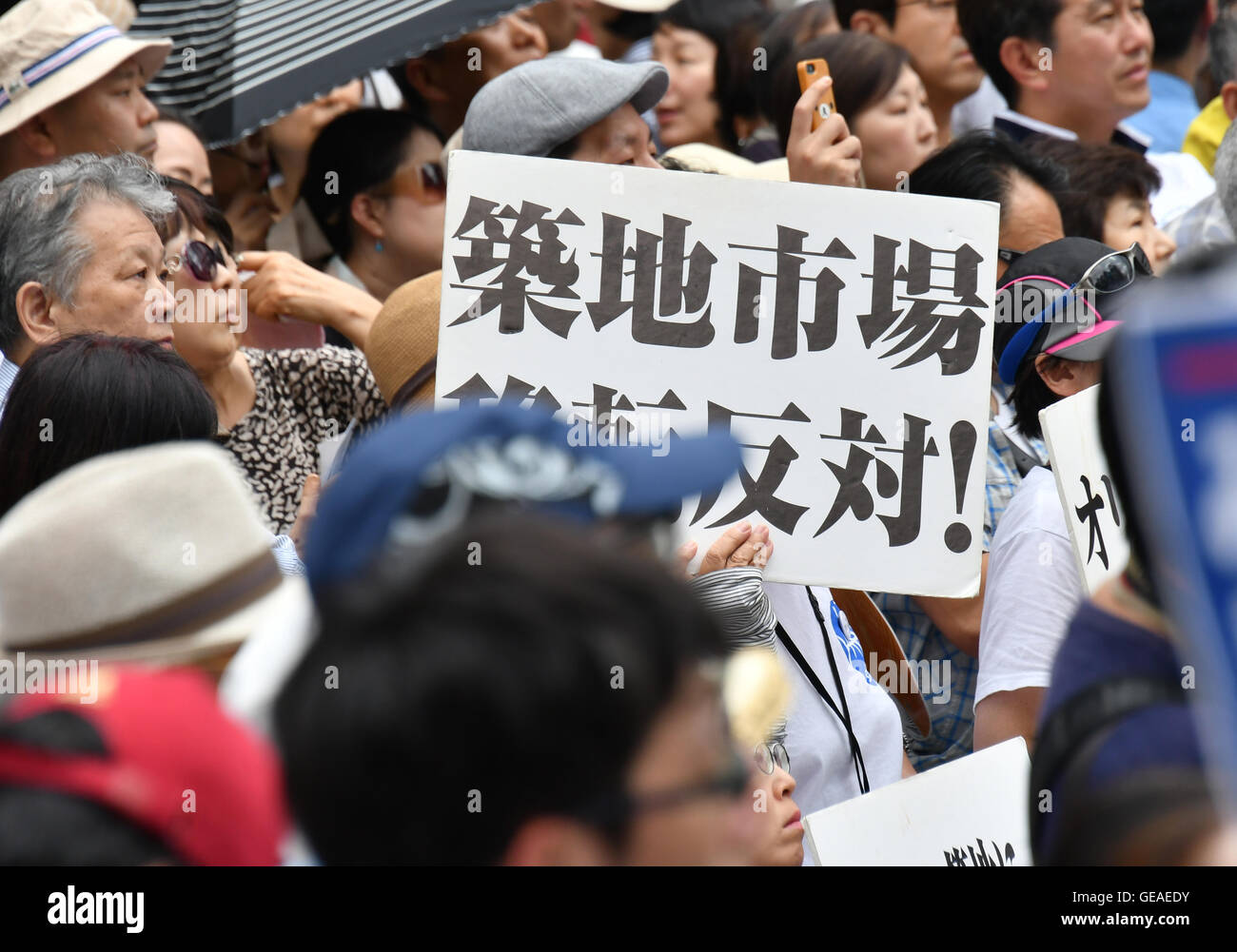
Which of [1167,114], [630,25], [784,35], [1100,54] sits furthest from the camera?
[630,25]

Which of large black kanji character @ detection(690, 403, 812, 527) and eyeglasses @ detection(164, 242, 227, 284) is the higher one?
eyeglasses @ detection(164, 242, 227, 284)

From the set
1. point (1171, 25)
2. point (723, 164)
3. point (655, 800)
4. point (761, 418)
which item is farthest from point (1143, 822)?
point (1171, 25)

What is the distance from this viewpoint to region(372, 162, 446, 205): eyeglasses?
15.7 feet

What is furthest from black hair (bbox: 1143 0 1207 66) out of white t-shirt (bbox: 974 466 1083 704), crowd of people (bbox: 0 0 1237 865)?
white t-shirt (bbox: 974 466 1083 704)

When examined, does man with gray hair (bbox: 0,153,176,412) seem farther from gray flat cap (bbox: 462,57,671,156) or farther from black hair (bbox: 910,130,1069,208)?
black hair (bbox: 910,130,1069,208)

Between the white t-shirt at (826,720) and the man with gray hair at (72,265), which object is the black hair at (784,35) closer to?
the man with gray hair at (72,265)

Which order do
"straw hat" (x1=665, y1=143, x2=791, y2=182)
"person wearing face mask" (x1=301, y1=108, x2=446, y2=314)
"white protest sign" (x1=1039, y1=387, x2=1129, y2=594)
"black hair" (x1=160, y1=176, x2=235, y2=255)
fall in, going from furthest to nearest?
"person wearing face mask" (x1=301, y1=108, x2=446, y2=314)
"straw hat" (x1=665, y1=143, x2=791, y2=182)
"black hair" (x1=160, y1=176, x2=235, y2=255)
"white protest sign" (x1=1039, y1=387, x2=1129, y2=594)

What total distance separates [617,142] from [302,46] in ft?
4.03

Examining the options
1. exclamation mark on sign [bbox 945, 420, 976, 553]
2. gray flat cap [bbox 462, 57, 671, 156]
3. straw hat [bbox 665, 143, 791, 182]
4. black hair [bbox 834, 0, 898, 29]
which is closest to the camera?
exclamation mark on sign [bbox 945, 420, 976, 553]

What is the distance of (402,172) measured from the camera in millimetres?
4785

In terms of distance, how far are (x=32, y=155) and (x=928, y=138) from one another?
257 centimetres

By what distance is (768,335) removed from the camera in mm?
3115

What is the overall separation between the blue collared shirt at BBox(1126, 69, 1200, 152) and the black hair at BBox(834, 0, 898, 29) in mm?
1155

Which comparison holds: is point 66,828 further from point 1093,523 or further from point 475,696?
point 1093,523
